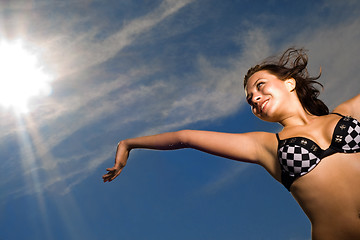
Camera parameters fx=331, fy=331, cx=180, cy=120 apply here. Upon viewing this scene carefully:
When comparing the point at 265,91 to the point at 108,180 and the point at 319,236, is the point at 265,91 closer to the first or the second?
the point at 319,236

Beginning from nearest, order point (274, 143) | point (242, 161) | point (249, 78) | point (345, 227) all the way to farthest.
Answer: point (345, 227)
point (274, 143)
point (242, 161)
point (249, 78)

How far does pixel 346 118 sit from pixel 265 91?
96 centimetres

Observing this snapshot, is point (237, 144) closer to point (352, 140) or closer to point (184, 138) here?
point (184, 138)

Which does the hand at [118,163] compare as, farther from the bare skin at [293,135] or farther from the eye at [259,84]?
the eye at [259,84]

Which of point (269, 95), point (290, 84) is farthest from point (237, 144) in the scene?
point (290, 84)

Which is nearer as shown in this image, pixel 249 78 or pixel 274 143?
pixel 274 143

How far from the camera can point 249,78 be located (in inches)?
175

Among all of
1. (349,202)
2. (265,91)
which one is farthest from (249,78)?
(349,202)

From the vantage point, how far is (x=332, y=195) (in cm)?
328

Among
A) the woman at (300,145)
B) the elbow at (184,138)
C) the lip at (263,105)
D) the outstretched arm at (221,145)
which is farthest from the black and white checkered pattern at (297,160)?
the elbow at (184,138)

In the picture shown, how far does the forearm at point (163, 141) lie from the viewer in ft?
13.3

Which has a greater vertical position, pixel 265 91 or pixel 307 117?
pixel 265 91

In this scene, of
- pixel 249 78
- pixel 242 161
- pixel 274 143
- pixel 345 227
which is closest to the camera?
pixel 345 227

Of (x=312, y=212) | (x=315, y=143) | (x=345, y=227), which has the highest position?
(x=315, y=143)
